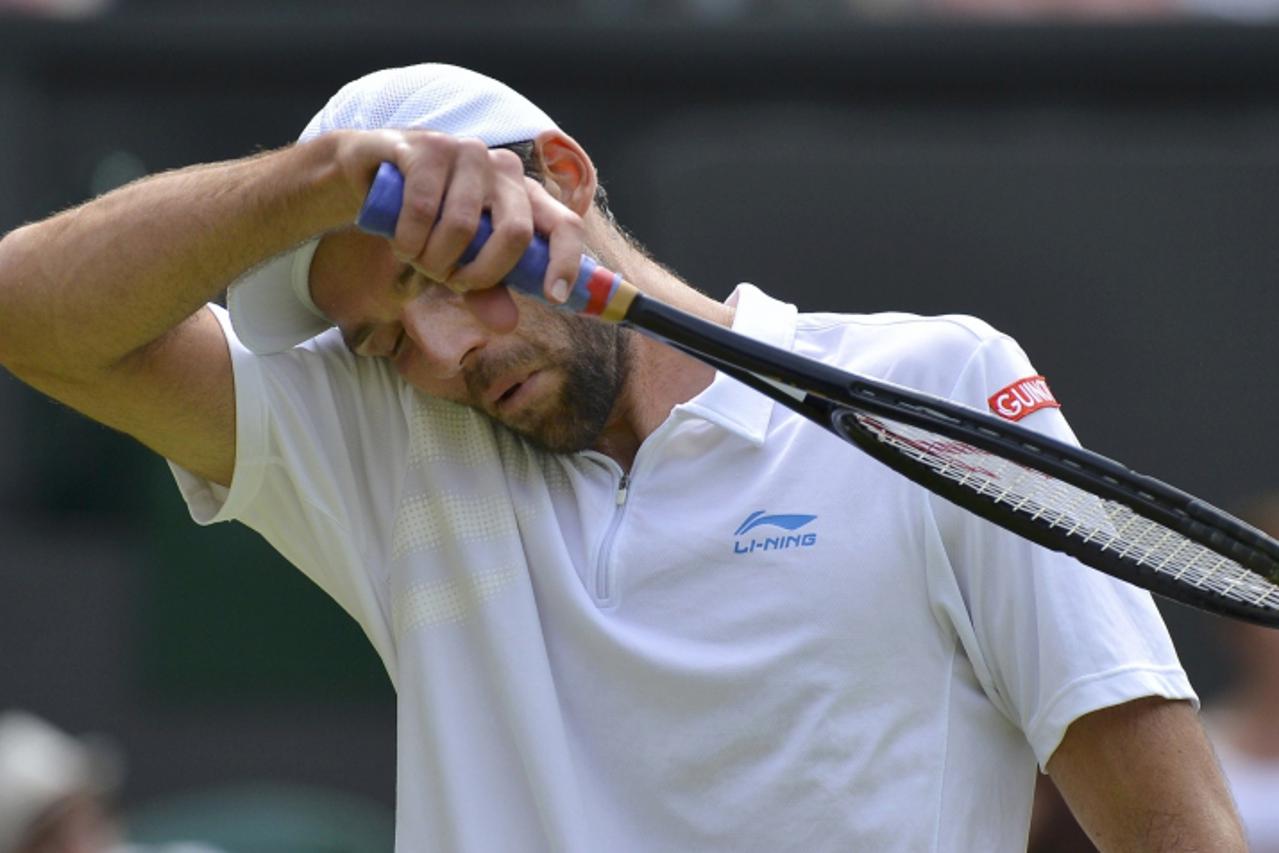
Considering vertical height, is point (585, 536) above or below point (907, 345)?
below

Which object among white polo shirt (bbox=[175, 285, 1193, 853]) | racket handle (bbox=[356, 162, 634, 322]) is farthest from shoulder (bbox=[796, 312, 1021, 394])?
racket handle (bbox=[356, 162, 634, 322])

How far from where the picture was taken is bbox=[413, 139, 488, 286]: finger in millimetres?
2477

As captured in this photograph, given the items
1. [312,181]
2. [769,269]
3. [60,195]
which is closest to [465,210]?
[312,181]

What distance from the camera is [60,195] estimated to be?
7031mm

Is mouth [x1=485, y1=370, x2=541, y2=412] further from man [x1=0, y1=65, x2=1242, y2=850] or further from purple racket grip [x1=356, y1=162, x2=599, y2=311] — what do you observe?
purple racket grip [x1=356, y1=162, x2=599, y2=311]

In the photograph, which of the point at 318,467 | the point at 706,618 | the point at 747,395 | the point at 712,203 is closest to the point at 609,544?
the point at 706,618

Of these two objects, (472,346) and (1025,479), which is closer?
(1025,479)

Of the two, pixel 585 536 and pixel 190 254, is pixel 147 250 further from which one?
pixel 585 536

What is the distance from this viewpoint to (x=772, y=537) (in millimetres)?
2887

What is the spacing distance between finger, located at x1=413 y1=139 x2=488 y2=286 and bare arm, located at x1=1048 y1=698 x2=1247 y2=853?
3.24ft

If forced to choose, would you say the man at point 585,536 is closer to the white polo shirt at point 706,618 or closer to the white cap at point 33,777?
the white polo shirt at point 706,618

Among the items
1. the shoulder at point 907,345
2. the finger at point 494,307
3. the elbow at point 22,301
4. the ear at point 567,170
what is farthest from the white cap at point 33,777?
the finger at point 494,307

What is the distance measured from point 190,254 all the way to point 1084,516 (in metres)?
1.21

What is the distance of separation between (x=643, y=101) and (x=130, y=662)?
8.16 ft
